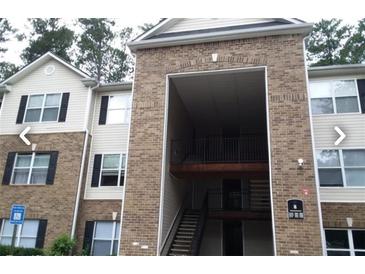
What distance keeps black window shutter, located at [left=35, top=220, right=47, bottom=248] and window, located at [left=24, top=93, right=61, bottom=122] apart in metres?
4.68

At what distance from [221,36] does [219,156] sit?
235 inches

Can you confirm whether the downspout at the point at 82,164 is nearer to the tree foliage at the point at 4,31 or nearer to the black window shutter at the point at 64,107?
the black window shutter at the point at 64,107

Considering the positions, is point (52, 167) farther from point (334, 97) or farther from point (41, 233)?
point (334, 97)

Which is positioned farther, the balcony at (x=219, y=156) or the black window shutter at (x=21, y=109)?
the black window shutter at (x=21, y=109)

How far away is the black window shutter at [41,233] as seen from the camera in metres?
12.4

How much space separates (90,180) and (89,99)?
12.3ft

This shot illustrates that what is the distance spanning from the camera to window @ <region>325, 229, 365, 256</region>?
34.9 ft

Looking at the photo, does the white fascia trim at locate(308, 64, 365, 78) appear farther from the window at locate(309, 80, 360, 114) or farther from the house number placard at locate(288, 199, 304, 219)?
the house number placard at locate(288, 199, 304, 219)

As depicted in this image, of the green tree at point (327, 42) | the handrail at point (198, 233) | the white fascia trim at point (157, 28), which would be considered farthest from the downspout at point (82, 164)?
the green tree at point (327, 42)

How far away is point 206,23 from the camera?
1124 centimetres

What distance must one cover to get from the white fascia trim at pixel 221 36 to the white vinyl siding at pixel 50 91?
4454 mm

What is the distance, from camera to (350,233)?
10.8 metres

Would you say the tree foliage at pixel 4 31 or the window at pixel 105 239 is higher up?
the tree foliage at pixel 4 31
